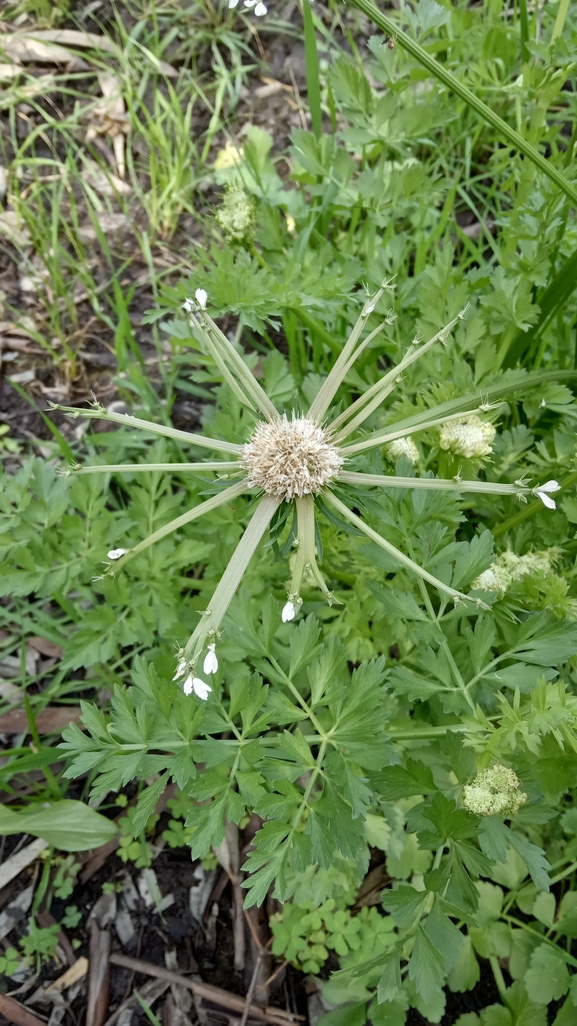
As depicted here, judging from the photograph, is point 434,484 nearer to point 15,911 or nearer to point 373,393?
point 373,393

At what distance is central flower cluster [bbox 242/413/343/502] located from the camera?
144cm

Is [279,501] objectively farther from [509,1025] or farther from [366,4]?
[509,1025]

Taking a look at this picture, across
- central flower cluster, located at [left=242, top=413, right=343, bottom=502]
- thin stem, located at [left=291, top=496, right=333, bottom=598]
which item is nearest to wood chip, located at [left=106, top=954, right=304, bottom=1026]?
thin stem, located at [left=291, top=496, right=333, bottom=598]

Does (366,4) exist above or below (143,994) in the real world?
above

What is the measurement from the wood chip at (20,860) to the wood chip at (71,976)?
0.39 m

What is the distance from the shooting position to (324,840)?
4.88 feet

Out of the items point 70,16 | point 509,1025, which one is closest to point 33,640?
point 509,1025

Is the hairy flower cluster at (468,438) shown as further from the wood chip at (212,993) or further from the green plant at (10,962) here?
the green plant at (10,962)

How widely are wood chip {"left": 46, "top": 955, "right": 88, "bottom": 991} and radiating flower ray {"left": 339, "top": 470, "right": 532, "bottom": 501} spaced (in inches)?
81.9

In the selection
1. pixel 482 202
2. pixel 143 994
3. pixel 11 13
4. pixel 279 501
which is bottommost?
pixel 143 994

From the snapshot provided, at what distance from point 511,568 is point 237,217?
56.4 inches

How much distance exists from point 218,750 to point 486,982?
1.44 m

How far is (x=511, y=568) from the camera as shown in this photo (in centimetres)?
193

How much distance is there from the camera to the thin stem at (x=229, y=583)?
4.31 ft
